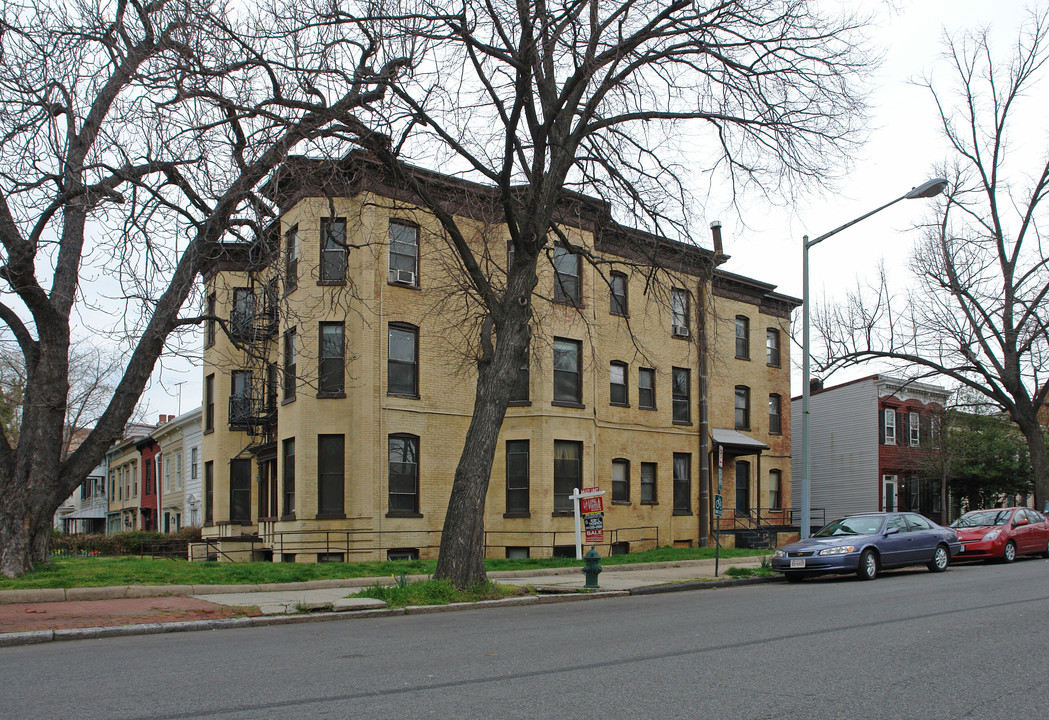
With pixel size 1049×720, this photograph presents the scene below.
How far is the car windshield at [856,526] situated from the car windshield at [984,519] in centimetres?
600

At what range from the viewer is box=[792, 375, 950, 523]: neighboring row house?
40.9 m

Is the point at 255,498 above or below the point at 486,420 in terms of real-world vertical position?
below

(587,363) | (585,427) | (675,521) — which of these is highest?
(587,363)

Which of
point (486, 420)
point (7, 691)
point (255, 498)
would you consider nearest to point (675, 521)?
point (255, 498)

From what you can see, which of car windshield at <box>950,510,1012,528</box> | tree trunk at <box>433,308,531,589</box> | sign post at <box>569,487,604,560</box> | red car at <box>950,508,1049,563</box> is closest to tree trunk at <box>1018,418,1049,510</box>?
red car at <box>950,508,1049,563</box>

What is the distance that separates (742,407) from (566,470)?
9943 mm

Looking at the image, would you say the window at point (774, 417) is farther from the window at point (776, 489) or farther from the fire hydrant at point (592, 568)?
the fire hydrant at point (592, 568)

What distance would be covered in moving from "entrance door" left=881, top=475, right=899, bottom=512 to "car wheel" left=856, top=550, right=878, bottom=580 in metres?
24.6

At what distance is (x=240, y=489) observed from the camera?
30.2m

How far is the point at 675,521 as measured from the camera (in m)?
30.1

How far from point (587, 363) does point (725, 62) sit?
13441 mm

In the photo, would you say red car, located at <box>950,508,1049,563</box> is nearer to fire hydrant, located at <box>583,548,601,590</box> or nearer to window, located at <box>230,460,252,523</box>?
fire hydrant, located at <box>583,548,601,590</box>

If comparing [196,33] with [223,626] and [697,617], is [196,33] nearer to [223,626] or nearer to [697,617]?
[223,626]

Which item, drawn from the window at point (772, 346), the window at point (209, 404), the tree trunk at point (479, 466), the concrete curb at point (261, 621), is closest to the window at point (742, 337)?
the window at point (772, 346)
